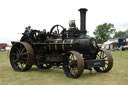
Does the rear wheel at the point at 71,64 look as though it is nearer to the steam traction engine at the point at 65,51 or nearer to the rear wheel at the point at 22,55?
the steam traction engine at the point at 65,51

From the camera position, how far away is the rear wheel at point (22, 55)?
779 centimetres

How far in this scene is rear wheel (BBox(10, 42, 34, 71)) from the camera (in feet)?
25.6

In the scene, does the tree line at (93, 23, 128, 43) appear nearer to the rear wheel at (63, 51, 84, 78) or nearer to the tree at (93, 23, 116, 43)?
the tree at (93, 23, 116, 43)

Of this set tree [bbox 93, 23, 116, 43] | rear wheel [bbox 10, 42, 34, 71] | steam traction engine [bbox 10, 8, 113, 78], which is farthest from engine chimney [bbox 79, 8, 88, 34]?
tree [bbox 93, 23, 116, 43]

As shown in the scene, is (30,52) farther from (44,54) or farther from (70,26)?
(70,26)

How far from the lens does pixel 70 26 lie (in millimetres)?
7301

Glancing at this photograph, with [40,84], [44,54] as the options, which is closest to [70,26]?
[44,54]

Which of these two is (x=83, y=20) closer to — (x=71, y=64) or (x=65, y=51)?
(x=65, y=51)

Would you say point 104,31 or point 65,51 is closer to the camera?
point 65,51

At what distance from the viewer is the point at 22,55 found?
8.14 metres

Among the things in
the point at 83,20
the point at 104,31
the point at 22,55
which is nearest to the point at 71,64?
the point at 83,20

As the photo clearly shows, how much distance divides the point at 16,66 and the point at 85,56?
309cm

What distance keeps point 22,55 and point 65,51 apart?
6.31ft

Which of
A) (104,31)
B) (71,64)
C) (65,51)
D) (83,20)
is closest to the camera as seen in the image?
(71,64)
